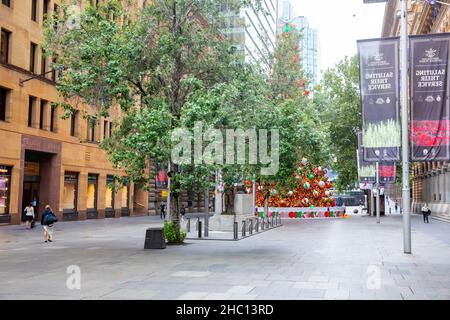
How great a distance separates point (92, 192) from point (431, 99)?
31.6 metres

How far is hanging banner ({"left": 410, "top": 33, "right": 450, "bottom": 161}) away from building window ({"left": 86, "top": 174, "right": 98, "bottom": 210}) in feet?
100

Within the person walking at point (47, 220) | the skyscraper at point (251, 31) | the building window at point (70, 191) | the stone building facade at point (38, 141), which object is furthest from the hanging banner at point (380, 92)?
the building window at point (70, 191)

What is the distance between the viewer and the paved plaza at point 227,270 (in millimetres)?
9891

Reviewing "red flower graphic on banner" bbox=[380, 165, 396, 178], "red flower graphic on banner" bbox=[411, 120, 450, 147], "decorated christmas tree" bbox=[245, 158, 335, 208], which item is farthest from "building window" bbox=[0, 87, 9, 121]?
"red flower graphic on banner" bbox=[380, 165, 396, 178]

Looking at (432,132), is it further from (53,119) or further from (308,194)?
(308,194)

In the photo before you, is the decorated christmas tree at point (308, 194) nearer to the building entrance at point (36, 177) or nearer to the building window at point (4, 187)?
the building entrance at point (36, 177)

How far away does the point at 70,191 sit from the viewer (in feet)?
127

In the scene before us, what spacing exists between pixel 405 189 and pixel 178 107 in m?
9.71

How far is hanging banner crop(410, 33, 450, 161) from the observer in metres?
16.4

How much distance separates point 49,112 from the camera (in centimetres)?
3559

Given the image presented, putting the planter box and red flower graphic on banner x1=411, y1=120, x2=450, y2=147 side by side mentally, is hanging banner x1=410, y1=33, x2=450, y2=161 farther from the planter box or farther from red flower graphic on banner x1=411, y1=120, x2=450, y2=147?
the planter box

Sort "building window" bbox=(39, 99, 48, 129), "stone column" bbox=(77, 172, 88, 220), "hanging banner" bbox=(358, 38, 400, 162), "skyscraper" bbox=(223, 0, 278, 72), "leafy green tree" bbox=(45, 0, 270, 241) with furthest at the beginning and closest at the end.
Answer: "stone column" bbox=(77, 172, 88, 220) → "building window" bbox=(39, 99, 48, 129) → "skyscraper" bbox=(223, 0, 278, 72) → "leafy green tree" bbox=(45, 0, 270, 241) → "hanging banner" bbox=(358, 38, 400, 162)

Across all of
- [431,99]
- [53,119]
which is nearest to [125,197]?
[53,119]
